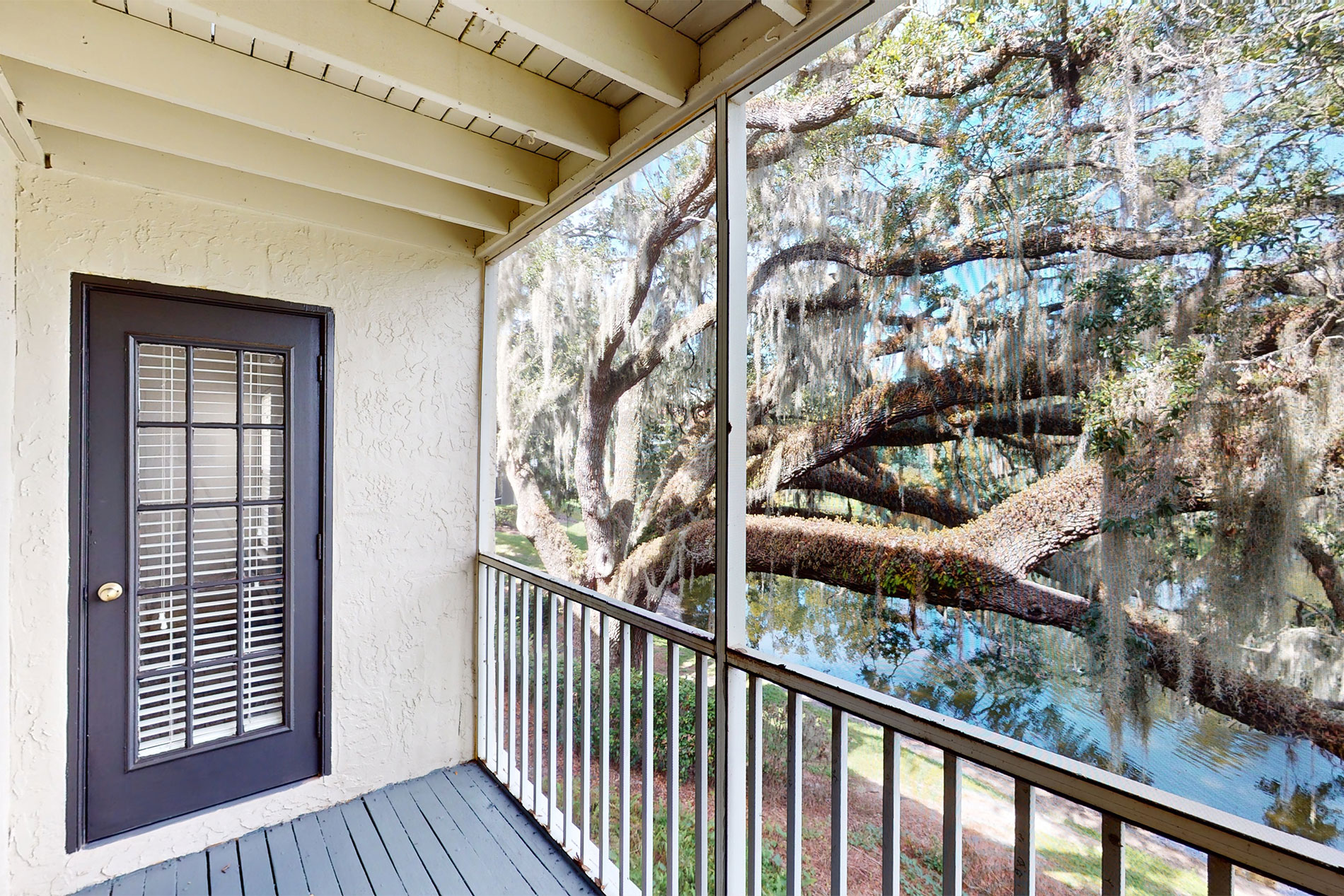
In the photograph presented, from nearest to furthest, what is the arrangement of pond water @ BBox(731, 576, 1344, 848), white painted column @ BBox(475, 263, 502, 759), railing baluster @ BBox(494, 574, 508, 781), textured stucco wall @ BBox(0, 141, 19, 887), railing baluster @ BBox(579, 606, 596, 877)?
pond water @ BBox(731, 576, 1344, 848) < textured stucco wall @ BBox(0, 141, 19, 887) < railing baluster @ BBox(579, 606, 596, 877) < railing baluster @ BBox(494, 574, 508, 781) < white painted column @ BBox(475, 263, 502, 759)

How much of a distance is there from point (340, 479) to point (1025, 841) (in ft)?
8.78

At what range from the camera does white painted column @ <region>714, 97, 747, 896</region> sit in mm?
1572

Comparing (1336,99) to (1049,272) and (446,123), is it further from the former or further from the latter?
(446,123)

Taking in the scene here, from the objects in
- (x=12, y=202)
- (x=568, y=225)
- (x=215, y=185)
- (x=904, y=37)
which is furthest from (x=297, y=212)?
(x=904, y=37)

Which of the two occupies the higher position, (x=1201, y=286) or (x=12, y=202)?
(x=12, y=202)

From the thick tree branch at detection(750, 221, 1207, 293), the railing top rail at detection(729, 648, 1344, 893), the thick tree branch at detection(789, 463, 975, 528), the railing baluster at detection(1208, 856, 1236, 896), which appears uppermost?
the thick tree branch at detection(750, 221, 1207, 293)

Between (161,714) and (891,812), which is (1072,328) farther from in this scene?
(161,714)

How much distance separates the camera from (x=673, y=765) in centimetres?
179

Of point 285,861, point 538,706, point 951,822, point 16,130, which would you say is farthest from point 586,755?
point 16,130

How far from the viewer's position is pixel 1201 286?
3.20ft

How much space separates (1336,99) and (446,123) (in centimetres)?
231

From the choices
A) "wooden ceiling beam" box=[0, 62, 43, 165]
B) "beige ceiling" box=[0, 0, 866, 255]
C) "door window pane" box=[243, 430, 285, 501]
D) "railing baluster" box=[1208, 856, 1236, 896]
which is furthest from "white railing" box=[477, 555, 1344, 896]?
"wooden ceiling beam" box=[0, 62, 43, 165]

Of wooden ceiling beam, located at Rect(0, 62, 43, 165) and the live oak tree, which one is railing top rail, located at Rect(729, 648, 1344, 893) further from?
wooden ceiling beam, located at Rect(0, 62, 43, 165)

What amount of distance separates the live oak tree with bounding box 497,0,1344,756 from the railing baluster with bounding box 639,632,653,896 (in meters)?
0.49
